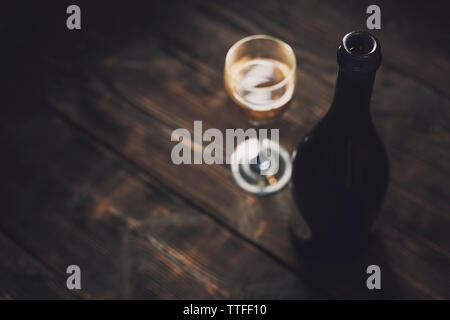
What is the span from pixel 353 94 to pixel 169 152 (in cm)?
40

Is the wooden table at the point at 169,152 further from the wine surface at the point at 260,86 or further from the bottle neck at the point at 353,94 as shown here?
the bottle neck at the point at 353,94

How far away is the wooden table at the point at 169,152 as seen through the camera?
2.50 feet

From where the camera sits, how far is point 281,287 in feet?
2.45

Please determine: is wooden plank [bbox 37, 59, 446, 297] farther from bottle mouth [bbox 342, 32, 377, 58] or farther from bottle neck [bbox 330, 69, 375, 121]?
bottle mouth [bbox 342, 32, 377, 58]

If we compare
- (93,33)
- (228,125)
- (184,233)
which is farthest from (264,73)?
(93,33)

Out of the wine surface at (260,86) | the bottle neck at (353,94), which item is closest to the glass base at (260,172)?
the wine surface at (260,86)

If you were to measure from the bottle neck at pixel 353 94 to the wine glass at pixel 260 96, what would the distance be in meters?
0.13

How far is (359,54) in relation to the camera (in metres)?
0.49

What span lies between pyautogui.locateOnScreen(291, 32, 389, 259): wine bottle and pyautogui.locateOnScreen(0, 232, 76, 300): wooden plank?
39 centimetres

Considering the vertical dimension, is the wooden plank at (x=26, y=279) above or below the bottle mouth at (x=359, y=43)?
below

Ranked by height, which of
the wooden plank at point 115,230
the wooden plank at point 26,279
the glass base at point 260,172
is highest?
the glass base at point 260,172

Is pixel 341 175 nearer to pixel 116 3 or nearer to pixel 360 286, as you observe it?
pixel 360 286

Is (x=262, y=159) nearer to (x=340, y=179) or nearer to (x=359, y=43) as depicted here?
(x=340, y=179)

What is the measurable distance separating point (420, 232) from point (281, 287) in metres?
0.24
